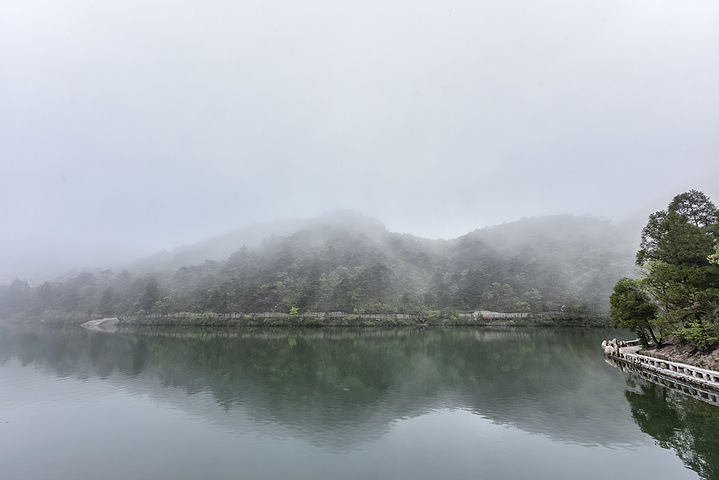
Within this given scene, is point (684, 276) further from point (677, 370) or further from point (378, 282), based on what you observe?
point (378, 282)

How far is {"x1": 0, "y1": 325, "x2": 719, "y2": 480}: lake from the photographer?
10781 mm

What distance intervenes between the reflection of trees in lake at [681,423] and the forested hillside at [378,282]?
53.4 metres

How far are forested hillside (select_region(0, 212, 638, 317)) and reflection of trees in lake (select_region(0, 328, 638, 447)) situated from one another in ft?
124

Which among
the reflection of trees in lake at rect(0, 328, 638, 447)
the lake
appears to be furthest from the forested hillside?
the lake

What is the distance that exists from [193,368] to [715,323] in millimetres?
A: 36504

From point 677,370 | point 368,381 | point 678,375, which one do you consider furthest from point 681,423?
point 368,381

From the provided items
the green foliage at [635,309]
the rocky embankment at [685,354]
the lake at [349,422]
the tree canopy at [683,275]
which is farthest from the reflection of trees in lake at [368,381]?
the tree canopy at [683,275]

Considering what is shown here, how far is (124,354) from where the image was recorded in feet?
114

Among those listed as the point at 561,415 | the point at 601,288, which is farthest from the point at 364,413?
the point at 601,288

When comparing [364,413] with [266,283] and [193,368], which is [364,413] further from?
[266,283]

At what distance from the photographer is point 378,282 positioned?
8706 centimetres

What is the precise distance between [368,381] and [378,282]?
2541 inches

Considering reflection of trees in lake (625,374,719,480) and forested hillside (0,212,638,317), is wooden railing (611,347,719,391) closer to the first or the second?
reflection of trees in lake (625,374,719,480)

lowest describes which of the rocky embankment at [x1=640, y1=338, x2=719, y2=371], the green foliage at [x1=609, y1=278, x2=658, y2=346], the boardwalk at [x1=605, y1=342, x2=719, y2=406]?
the boardwalk at [x1=605, y1=342, x2=719, y2=406]
